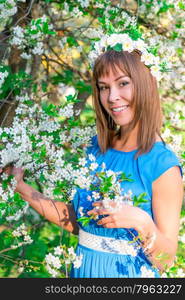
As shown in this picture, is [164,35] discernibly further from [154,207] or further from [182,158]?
[154,207]

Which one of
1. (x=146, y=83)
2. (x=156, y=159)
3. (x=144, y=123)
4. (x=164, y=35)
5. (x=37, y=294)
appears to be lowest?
(x=37, y=294)

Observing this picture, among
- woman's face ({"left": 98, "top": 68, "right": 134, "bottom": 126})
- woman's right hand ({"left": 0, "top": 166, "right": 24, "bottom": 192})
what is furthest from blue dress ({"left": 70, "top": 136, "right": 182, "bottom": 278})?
woman's right hand ({"left": 0, "top": 166, "right": 24, "bottom": 192})

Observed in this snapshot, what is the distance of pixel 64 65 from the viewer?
4125 millimetres

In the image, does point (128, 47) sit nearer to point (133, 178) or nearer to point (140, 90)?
point (140, 90)

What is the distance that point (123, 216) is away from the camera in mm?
1920

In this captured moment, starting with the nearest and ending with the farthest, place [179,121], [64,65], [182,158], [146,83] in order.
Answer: [146,83], [182,158], [179,121], [64,65]

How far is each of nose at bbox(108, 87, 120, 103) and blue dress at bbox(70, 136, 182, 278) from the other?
0.27 metres

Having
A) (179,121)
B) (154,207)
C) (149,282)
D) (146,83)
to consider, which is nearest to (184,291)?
(149,282)

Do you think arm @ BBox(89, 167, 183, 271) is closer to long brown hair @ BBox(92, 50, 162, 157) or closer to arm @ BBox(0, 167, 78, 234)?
long brown hair @ BBox(92, 50, 162, 157)

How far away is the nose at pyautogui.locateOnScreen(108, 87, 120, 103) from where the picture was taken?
91.4 inches

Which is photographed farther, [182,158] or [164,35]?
[164,35]

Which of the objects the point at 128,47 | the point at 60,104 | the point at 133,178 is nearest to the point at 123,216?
the point at 133,178

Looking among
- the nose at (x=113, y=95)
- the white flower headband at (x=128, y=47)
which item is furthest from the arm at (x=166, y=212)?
the white flower headband at (x=128, y=47)

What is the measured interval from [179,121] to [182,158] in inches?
27.4
